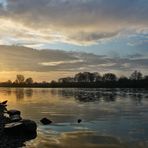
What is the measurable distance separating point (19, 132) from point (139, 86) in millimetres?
156497

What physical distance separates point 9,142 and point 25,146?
1447mm

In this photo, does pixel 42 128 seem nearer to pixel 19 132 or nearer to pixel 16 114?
pixel 19 132

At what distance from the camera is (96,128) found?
107 feet

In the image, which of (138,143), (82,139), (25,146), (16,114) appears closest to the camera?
(25,146)

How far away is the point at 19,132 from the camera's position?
27078 mm

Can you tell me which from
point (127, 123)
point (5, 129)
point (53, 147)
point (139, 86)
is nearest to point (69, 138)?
point (53, 147)

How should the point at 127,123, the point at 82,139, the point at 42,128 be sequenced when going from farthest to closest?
the point at 127,123
the point at 42,128
the point at 82,139

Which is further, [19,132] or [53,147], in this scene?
[19,132]

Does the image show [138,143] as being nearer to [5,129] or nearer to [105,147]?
[105,147]

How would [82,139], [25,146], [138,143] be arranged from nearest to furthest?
[25,146]
[138,143]
[82,139]

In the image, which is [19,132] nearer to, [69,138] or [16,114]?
[69,138]

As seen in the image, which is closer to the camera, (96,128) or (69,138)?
(69,138)

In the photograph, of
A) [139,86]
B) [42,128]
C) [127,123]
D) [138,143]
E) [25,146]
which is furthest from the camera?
[139,86]

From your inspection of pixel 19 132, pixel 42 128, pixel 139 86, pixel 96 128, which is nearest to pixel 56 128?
pixel 42 128
